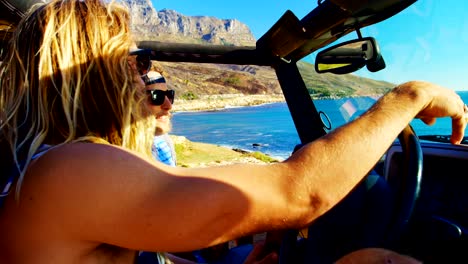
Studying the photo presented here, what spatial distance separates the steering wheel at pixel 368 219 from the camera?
1100mm

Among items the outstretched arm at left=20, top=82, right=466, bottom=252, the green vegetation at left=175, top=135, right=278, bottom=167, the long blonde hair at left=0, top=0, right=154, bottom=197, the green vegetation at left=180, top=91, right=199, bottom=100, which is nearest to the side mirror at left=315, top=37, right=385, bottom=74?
the outstretched arm at left=20, top=82, right=466, bottom=252

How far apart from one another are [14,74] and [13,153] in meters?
0.36

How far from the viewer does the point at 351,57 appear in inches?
86.7

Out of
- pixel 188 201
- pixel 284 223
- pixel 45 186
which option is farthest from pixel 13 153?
pixel 284 223

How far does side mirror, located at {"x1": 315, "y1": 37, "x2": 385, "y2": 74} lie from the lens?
194cm

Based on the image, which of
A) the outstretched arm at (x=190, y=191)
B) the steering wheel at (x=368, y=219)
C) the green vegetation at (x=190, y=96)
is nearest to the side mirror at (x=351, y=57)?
the steering wheel at (x=368, y=219)

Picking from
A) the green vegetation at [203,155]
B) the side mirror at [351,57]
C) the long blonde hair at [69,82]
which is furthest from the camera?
the green vegetation at [203,155]

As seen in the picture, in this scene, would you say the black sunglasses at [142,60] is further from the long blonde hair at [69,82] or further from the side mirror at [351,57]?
the side mirror at [351,57]

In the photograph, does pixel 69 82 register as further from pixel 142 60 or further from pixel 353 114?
pixel 353 114

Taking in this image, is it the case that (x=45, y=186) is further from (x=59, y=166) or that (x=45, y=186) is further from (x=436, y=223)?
(x=436, y=223)

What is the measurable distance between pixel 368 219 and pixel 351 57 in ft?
3.82

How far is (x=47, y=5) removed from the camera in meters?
1.21

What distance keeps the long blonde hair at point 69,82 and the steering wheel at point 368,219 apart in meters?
0.80

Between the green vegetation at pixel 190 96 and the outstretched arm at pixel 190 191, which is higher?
the green vegetation at pixel 190 96
